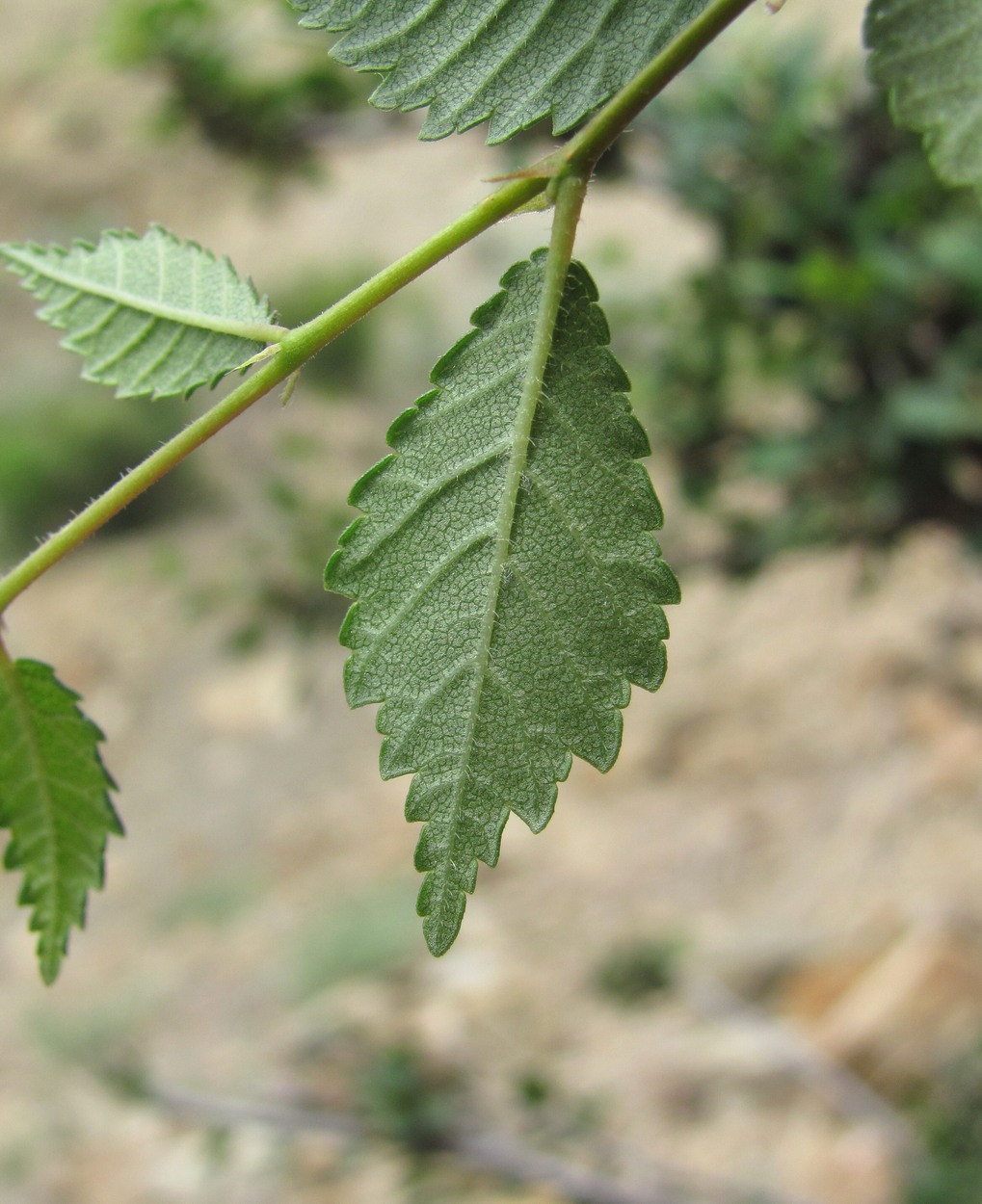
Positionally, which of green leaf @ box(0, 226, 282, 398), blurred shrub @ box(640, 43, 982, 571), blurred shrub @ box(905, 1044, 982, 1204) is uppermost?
blurred shrub @ box(640, 43, 982, 571)

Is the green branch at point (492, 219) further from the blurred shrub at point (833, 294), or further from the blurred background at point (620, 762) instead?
the blurred shrub at point (833, 294)

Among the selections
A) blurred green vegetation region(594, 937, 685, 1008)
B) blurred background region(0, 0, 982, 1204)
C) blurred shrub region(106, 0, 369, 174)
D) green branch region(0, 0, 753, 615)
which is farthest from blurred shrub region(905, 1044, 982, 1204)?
green branch region(0, 0, 753, 615)

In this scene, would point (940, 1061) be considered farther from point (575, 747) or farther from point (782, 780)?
point (575, 747)

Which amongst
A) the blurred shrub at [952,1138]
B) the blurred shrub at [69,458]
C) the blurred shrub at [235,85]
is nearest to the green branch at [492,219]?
the blurred shrub at [235,85]

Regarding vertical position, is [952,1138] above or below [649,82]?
above

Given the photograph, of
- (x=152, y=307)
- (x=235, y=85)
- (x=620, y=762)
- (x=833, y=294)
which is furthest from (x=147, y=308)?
(x=620, y=762)

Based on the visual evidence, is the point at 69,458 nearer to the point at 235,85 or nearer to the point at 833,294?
the point at 235,85

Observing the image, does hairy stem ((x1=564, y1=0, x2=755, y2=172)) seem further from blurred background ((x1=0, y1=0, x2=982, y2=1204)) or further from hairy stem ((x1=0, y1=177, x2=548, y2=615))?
blurred background ((x1=0, y1=0, x2=982, y2=1204))
